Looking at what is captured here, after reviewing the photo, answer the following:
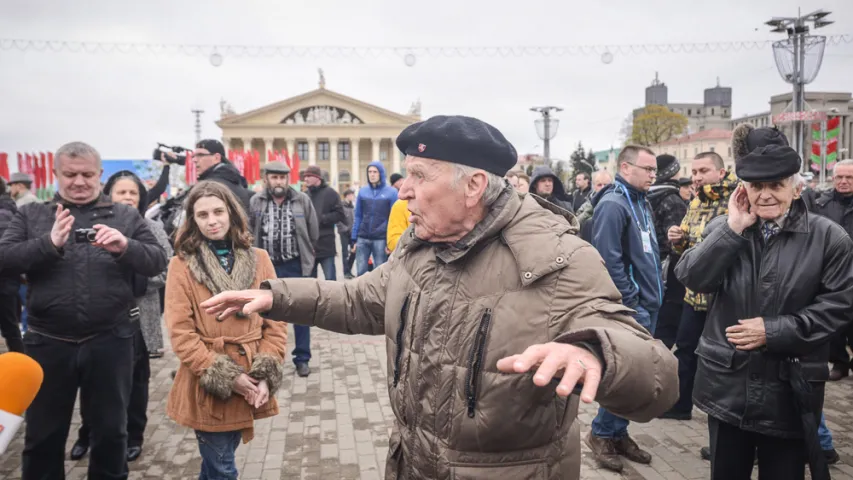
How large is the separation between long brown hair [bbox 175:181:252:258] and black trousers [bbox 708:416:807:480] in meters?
2.74

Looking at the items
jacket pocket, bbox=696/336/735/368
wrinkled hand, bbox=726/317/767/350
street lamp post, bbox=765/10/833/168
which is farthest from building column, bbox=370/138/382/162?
wrinkled hand, bbox=726/317/767/350

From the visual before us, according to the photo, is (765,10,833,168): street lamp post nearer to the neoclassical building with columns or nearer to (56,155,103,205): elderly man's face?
(56,155,103,205): elderly man's face

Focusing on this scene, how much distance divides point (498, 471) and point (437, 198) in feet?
2.98

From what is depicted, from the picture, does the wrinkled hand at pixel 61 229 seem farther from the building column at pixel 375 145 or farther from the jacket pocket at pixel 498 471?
the building column at pixel 375 145

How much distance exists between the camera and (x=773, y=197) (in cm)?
280

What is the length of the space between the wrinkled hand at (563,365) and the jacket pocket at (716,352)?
5.78ft

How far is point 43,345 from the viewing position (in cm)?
330

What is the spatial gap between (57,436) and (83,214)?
1.27 m

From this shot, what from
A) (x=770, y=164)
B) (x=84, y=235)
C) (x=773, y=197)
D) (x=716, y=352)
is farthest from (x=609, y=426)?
(x=84, y=235)

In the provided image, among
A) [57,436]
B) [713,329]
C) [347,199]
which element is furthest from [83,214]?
[347,199]

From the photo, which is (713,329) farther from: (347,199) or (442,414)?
(347,199)

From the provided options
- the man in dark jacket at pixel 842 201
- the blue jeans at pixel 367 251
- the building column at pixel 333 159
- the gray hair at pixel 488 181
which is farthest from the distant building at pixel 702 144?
the gray hair at pixel 488 181

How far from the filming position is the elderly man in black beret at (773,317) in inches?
107

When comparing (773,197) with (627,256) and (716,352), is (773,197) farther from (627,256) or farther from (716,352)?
(627,256)
